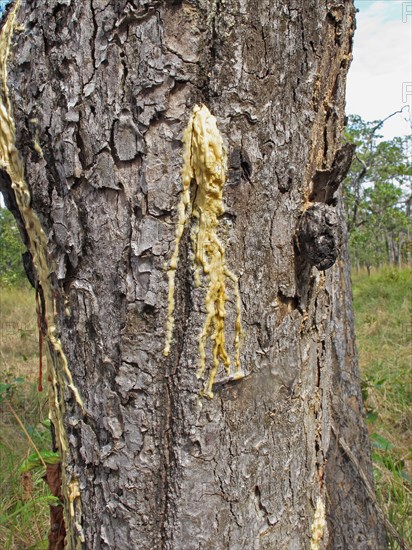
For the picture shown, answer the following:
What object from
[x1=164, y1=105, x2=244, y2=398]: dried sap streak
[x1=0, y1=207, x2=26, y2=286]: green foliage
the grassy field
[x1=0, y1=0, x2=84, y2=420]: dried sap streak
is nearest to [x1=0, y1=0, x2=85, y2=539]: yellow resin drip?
[x1=0, y1=0, x2=84, y2=420]: dried sap streak

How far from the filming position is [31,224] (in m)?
1.00

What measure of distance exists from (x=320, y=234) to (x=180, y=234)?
0.83 ft

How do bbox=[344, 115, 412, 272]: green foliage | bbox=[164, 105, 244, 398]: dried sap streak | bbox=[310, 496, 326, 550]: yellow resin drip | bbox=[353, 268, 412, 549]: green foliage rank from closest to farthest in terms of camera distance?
bbox=[164, 105, 244, 398]: dried sap streak, bbox=[310, 496, 326, 550]: yellow resin drip, bbox=[353, 268, 412, 549]: green foliage, bbox=[344, 115, 412, 272]: green foliage

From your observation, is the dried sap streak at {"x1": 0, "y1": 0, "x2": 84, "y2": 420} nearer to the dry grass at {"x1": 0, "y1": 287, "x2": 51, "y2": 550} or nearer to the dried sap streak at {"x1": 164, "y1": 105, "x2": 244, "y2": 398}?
the dried sap streak at {"x1": 164, "y1": 105, "x2": 244, "y2": 398}

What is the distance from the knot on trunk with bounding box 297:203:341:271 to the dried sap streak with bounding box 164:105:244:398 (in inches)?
5.9

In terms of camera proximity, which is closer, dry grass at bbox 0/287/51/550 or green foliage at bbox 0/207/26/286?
dry grass at bbox 0/287/51/550

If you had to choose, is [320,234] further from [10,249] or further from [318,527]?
[10,249]

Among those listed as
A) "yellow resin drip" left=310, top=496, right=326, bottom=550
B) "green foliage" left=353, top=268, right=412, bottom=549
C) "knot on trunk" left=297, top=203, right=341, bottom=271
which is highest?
"knot on trunk" left=297, top=203, right=341, bottom=271

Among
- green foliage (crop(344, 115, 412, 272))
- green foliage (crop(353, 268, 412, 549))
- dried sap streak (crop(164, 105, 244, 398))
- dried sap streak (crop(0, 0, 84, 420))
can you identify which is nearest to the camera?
dried sap streak (crop(164, 105, 244, 398))

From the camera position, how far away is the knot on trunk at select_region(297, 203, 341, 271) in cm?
89

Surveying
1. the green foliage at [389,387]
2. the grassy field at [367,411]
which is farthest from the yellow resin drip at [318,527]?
the green foliage at [389,387]

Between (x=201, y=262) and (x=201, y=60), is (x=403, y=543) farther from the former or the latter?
(x=201, y=60)

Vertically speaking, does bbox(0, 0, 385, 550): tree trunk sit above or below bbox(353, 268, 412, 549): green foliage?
above

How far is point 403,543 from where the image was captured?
1.72m
